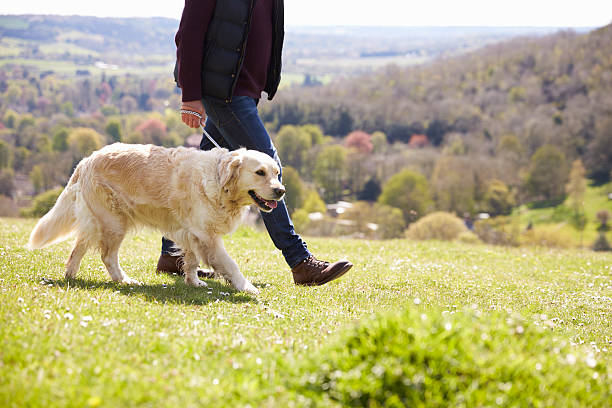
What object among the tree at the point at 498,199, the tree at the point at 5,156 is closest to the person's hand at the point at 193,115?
the tree at the point at 5,156

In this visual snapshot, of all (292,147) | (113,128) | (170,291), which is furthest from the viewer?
(292,147)

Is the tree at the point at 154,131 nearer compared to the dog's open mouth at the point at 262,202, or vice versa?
the dog's open mouth at the point at 262,202

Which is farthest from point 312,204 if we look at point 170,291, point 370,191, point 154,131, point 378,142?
point 170,291

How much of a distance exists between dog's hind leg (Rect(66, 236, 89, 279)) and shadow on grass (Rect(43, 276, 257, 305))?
0.12m

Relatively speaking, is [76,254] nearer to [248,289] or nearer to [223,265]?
[223,265]

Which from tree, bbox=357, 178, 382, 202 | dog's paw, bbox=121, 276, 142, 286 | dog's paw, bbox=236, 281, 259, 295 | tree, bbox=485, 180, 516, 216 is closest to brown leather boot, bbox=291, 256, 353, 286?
dog's paw, bbox=236, 281, 259, 295

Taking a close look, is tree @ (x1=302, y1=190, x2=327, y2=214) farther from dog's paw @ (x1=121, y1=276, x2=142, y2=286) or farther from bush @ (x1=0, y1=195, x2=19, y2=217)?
dog's paw @ (x1=121, y1=276, x2=142, y2=286)

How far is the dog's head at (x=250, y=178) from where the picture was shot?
603cm

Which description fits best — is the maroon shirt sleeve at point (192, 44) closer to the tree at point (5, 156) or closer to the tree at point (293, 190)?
the tree at point (293, 190)

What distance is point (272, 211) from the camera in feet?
21.7

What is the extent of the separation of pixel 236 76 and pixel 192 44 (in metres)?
0.58

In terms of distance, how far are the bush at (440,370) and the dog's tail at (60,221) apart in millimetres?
3979

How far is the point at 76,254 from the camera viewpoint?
611 centimetres

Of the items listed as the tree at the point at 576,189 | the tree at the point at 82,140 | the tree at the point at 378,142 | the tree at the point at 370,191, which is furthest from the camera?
the tree at the point at 378,142
